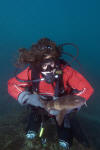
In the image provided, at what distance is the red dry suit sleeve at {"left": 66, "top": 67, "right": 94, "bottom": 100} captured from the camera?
116 inches

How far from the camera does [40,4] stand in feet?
A: 467

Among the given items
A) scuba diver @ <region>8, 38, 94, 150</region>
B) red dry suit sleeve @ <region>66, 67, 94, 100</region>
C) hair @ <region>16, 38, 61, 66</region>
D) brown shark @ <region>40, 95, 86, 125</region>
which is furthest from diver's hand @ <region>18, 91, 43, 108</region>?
red dry suit sleeve @ <region>66, 67, 94, 100</region>

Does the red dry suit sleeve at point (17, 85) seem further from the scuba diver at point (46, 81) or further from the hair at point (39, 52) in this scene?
the hair at point (39, 52)

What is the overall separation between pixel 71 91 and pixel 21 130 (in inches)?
61.9

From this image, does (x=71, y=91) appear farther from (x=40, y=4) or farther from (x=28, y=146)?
(x=40, y=4)

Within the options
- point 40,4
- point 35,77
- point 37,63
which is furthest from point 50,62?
point 40,4

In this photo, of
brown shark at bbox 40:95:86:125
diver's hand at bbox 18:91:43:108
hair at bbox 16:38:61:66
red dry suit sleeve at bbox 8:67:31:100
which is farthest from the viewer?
red dry suit sleeve at bbox 8:67:31:100

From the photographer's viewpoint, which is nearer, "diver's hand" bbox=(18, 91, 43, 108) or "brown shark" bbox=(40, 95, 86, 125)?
"brown shark" bbox=(40, 95, 86, 125)

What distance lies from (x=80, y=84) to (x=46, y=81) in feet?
2.45

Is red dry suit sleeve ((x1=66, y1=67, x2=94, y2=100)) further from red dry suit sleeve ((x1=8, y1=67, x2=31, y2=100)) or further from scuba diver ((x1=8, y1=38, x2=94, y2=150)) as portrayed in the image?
red dry suit sleeve ((x1=8, y1=67, x2=31, y2=100))

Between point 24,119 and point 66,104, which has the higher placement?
point 66,104

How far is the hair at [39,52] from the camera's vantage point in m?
2.90

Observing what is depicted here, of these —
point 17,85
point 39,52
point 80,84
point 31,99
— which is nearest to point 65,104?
point 31,99

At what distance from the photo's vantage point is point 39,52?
2.91 meters
